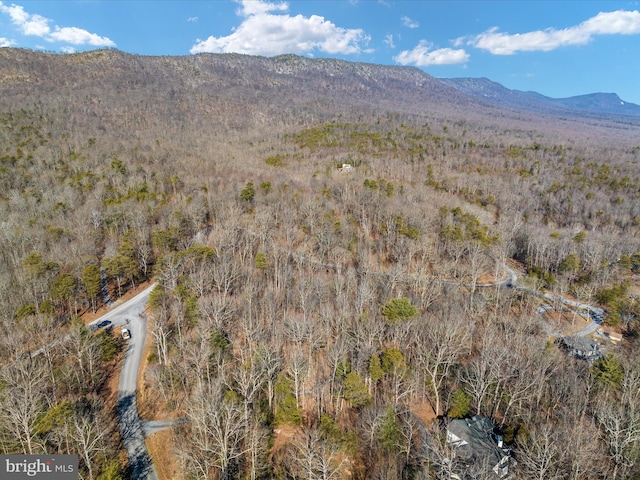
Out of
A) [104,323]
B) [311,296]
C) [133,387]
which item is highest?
[311,296]

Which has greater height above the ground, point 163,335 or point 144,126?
point 144,126

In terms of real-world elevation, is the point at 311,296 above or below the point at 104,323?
above

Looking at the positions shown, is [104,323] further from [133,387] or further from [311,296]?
[311,296]

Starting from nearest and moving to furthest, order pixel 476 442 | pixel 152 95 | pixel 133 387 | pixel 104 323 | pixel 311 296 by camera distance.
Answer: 1. pixel 476 442
2. pixel 133 387
3. pixel 104 323
4. pixel 311 296
5. pixel 152 95

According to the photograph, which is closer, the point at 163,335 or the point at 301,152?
the point at 163,335

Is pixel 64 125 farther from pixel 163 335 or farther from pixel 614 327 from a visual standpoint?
pixel 614 327

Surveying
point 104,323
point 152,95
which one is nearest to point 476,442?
point 104,323

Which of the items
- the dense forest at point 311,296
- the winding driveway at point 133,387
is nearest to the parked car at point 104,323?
the winding driveway at point 133,387

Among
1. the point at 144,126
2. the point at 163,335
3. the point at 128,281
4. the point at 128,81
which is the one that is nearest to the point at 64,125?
the point at 144,126

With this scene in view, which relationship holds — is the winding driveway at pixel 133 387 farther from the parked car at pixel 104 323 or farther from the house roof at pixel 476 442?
the house roof at pixel 476 442

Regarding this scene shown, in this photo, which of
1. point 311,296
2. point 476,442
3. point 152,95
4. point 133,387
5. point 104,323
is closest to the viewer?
point 476,442
